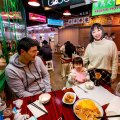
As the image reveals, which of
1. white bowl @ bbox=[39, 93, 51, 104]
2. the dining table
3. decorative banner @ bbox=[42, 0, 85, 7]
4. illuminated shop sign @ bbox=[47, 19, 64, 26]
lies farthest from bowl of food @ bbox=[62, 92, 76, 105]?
illuminated shop sign @ bbox=[47, 19, 64, 26]

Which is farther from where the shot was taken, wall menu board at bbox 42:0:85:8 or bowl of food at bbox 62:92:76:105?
wall menu board at bbox 42:0:85:8

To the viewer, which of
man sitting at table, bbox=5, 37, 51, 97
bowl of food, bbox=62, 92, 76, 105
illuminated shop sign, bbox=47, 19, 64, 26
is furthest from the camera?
illuminated shop sign, bbox=47, 19, 64, 26

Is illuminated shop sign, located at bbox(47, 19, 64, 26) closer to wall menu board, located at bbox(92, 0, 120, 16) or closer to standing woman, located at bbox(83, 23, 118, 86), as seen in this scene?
wall menu board, located at bbox(92, 0, 120, 16)

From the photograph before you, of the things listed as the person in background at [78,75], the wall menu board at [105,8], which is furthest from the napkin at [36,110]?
the wall menu board at [105,8]

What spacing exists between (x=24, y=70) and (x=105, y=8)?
3790 mm

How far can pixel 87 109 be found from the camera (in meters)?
1.34

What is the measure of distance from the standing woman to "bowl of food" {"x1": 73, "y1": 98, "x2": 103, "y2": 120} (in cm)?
84

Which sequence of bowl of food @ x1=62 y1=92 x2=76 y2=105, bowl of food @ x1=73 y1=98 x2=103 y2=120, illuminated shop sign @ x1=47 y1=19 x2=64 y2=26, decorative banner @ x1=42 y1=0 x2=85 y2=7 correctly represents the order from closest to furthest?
bowl of food @ x1=73 y1=98 x2=103 y2=120 < bowl of food @ x1=62 y1=92 x2=76 y2=105 < decorative banner @ x1=42 y1=0 x2=85 y2=7 < illuminated shop sign @ x1=47 y1=19 x2=64 y2=26

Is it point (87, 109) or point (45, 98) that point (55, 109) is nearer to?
point (45, 98)

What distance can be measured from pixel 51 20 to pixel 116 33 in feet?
17.0

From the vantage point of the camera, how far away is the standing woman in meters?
2.26

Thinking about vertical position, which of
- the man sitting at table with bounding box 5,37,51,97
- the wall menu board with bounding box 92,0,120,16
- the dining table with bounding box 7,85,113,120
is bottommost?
the dining table with bounding box 7,85,113,120

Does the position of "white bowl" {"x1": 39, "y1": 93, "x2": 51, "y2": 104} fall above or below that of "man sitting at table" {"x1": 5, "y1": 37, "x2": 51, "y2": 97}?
below

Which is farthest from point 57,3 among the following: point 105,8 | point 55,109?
point 55,109
